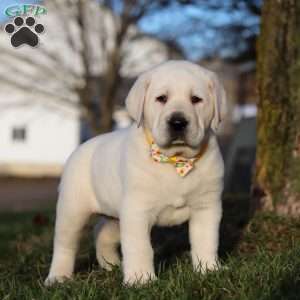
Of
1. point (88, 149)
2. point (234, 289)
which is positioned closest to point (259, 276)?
point (234, 289)

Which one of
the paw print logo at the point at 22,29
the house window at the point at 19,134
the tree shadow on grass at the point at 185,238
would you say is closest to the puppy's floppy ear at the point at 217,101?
the tree shadow on grass at the point at 185,238

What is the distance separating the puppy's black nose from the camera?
13.1ft

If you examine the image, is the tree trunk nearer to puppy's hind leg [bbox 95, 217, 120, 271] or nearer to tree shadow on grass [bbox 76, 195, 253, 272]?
tree shadow on grass [bbox 76, 195, 253, 272]

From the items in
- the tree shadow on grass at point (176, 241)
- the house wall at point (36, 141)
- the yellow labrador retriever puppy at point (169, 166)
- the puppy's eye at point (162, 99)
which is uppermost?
the puppy's eye at point (162, 99)

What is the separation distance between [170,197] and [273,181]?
2187 millimetres

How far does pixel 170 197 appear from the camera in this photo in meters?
→ 4.18

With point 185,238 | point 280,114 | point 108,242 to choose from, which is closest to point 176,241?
point 185,238

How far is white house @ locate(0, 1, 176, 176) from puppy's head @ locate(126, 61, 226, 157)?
17.5 ft

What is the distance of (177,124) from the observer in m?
4.00

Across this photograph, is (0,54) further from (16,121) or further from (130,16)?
(16,121)

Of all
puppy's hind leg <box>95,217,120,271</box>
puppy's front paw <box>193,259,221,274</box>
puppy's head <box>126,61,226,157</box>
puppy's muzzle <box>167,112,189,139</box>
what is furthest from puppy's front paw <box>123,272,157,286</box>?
puppy's hind leg <box>95,217,120,271</box>

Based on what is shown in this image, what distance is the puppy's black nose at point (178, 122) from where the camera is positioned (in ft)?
13.1

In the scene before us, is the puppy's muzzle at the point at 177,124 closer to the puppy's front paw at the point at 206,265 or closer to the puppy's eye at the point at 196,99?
the puppy's eye at the point at 196,99

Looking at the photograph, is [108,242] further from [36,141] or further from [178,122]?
[36,141]
